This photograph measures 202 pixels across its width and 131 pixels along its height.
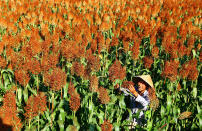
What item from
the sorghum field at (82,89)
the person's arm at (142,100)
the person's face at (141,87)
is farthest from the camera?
the person's face at (141,87)

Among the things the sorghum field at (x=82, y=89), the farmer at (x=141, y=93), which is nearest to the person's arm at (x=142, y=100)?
the farmer at (x=141, y=93)

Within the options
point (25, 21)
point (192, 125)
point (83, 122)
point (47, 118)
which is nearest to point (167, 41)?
point (192, 125)

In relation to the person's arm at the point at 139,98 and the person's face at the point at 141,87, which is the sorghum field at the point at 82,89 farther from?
the person's face at the point at 141,87

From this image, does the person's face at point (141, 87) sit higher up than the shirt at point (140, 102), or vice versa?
the person's face at point (141, 87)

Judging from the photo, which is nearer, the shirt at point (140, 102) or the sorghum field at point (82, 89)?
the sorghum field at point (82, 89)

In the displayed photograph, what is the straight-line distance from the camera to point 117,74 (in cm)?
375

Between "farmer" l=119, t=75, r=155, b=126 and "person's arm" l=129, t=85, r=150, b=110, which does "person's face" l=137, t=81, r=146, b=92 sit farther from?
"person's arm" l=129, t=85, r=150, b=110

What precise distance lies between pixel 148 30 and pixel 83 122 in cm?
360

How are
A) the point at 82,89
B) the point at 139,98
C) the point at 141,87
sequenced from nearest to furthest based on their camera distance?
the point at 139,98 → the point at 141,87 → the point at 82,89

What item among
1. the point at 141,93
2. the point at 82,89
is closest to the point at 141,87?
the point at 141,93

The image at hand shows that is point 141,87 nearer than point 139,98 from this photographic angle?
No

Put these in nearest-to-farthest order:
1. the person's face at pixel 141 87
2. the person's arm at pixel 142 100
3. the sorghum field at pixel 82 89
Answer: the sorghum field at pixel 82 89 → the person's arm at pixel 142 100 → the person's face at pixel 141 87

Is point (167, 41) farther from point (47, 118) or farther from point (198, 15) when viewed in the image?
point (198, 15)

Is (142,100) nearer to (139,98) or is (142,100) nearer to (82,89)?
(139,98)
